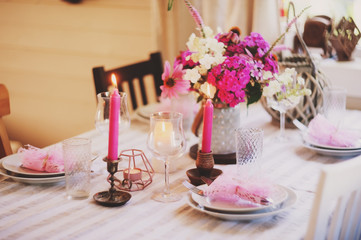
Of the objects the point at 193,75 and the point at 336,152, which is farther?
the point at 336,152

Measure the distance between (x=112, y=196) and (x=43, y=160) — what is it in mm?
262

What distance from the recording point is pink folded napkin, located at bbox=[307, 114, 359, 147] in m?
1.70

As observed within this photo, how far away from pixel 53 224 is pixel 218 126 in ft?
2.07

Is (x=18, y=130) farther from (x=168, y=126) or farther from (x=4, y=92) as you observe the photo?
(x=168, y=126)

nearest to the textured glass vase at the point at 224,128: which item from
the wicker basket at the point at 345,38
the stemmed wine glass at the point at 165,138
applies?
the stemmed wine glass at the point at 165,138

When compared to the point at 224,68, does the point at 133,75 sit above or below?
below

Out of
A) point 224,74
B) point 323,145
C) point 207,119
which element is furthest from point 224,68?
point 323,145

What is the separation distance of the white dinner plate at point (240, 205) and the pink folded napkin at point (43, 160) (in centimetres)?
41

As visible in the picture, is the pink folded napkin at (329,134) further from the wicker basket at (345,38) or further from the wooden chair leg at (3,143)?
the wooden chair leg at (3,143)

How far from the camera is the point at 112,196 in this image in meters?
1.33

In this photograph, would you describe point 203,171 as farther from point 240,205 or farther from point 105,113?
point 105,113

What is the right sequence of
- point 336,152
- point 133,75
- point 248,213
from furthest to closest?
point 133,75 < point 336,152 < point 248,213

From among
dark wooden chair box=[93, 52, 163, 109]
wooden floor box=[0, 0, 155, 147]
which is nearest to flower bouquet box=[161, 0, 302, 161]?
dark wooden chair box=[93, 52, 163, 109]

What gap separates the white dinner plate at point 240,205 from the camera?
122 cm
